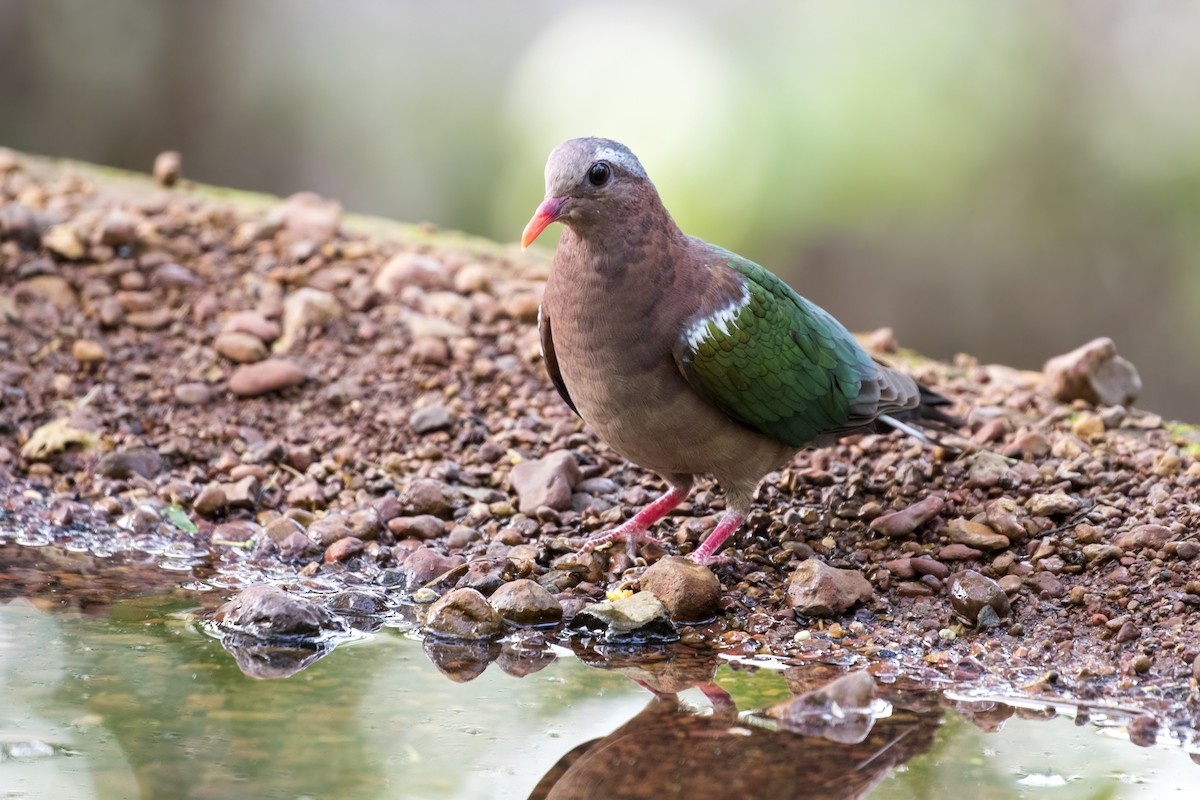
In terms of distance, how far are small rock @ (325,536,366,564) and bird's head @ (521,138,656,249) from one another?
3.71 ft

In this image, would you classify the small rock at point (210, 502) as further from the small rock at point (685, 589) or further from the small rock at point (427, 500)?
the small rock at point (685, 589)

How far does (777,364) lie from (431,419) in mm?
1383

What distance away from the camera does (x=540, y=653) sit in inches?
131

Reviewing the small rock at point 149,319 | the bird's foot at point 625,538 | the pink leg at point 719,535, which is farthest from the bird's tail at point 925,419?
the small rock at point 149,319

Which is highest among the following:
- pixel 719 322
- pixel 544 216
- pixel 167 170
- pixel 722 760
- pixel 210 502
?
pixel 544 216

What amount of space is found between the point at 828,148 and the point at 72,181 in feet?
12.7

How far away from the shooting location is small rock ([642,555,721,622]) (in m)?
3.51

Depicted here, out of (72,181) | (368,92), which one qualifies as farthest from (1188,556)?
(368,92)

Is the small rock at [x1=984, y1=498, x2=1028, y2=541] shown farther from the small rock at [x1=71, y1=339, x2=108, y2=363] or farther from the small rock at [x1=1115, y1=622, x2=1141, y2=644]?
the small rock at [x1=71, y1=339, x2=108, y2=363]

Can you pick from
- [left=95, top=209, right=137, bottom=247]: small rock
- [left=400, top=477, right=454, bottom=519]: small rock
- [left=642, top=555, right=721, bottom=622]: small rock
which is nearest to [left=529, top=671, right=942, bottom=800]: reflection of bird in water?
[left=642, top=555, right=721, bottom=622]: small rock

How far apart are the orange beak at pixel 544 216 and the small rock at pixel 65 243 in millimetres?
2710

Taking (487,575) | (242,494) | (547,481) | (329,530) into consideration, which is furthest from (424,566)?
(242,494)

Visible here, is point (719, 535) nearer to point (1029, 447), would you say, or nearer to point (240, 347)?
point (1029, 447)

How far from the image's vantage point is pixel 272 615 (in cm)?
329
